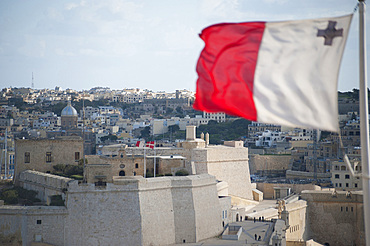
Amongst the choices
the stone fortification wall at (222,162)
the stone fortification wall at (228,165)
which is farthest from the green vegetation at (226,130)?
the stone fortification wall at (222,162)

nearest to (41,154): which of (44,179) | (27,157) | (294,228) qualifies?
(27,157)

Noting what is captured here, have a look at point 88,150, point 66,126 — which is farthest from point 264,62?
point 66,126

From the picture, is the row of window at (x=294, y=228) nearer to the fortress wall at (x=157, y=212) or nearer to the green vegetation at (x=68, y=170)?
the fortress wall at (x=157, y=212)

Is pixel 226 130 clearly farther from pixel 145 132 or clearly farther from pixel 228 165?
pixel 228 165

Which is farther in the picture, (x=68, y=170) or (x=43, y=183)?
(x=68, y=170)

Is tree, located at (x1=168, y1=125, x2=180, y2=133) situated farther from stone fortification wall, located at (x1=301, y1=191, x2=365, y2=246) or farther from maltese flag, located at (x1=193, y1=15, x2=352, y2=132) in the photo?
maltese flag, located at (x1=193, y1=15, x2=352, y2=132)

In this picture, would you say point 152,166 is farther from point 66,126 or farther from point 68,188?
point 66,126

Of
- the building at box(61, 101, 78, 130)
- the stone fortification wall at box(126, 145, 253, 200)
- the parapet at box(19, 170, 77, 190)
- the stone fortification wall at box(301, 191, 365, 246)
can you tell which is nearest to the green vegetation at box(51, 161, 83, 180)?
the parapet at box(19, 170, 77, 190)
